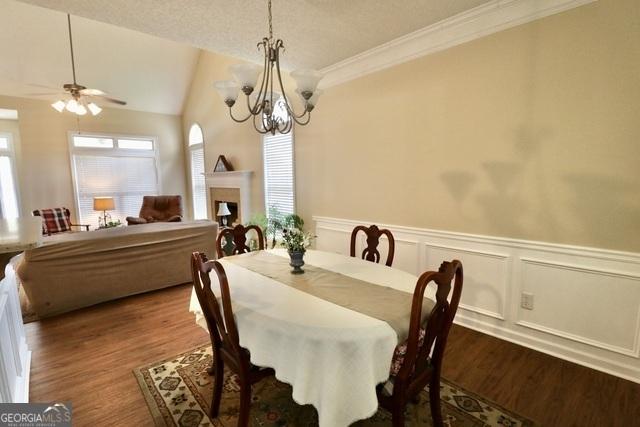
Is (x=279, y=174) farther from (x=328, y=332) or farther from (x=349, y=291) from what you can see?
(x=328, y=332)

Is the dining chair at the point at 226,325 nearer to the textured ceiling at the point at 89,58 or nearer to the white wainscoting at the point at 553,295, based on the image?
the white wainscoting at the point at 553,295

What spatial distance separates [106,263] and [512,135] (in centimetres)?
407

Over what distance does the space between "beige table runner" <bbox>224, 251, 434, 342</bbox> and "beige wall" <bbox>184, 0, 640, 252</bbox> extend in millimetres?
1409

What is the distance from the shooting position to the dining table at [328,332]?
1.26 meters

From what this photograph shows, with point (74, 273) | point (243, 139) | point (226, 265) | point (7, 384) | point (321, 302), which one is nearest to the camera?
point (7, 384)

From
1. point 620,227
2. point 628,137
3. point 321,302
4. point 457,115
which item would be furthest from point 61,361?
point 628,137

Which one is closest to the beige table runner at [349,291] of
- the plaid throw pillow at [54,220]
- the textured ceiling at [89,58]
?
the textured ceiling at [89,58]

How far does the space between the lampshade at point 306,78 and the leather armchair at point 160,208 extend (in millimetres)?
5284

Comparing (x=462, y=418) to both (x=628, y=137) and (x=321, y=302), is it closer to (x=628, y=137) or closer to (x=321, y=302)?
(x=321, y=302)

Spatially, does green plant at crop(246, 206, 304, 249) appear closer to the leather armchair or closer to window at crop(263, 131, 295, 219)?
window at crop(263, 131, 295, 219)

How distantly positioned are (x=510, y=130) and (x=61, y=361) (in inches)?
153

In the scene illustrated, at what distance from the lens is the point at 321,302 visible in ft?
5.23

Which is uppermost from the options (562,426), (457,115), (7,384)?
(457,115)

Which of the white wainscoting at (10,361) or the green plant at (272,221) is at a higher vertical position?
the green plant at (272,221)
